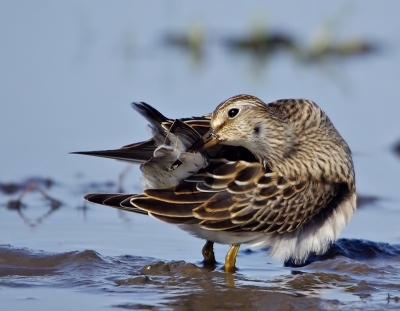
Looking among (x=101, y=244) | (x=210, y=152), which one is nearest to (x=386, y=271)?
(x=210, y=152)

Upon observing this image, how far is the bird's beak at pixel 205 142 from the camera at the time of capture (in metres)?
7.21

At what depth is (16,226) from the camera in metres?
8.27

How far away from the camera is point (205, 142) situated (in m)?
7.25

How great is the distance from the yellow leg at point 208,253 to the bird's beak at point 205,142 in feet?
3.20

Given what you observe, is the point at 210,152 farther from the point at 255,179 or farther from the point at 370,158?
the point at 370,158

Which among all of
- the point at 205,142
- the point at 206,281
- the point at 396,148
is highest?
the point at 396,148

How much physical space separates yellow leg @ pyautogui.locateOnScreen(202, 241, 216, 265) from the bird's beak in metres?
0.97

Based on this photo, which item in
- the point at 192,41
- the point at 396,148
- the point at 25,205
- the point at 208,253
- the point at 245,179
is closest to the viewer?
the point at 245,179

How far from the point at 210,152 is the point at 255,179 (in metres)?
0.42

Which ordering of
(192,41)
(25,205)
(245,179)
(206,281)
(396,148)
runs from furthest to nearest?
(192,41) < (396,148) < (25,205) < (245,179) < (206,281)

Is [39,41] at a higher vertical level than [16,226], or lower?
higher

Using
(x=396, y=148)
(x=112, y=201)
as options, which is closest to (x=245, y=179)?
(x=112, y=201)

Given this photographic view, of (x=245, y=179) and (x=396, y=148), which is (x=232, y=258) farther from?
(x=396, y=148)

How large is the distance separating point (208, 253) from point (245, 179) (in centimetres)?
79
